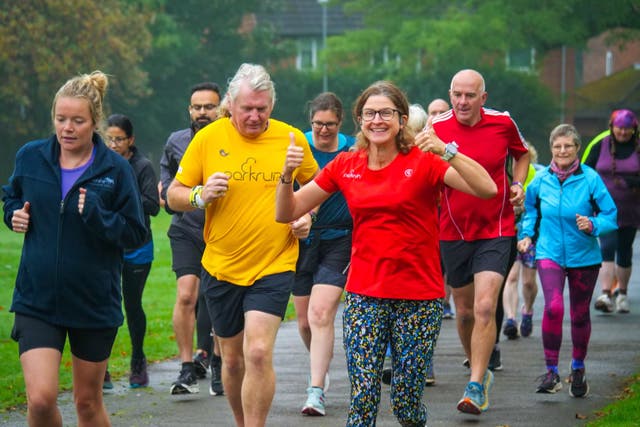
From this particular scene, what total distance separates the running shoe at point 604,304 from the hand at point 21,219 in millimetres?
9564

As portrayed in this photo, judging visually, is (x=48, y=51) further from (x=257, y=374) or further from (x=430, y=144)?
(x=430, y=144)

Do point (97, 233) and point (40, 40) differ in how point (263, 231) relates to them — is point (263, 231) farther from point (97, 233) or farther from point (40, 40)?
point (40, 40)

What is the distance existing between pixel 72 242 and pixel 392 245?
159 centimetres

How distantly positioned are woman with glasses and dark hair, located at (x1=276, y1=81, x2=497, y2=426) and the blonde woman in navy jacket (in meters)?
0.90

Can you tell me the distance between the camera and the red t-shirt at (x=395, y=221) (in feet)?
20.8

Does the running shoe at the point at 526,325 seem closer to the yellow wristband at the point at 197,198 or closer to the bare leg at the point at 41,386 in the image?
the yellow wristband at the point at 197,198

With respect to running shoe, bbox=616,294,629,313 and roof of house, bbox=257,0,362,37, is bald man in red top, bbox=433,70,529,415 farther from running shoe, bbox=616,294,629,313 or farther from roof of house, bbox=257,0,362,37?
roof of house, bbox=257,0,362,37

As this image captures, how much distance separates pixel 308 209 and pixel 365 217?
0.32 m

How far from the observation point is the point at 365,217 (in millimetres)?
6406

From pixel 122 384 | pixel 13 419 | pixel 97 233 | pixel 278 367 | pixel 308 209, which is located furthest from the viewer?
pixel 278 367

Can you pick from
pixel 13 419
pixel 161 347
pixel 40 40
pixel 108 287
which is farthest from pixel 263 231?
pixel 40 40

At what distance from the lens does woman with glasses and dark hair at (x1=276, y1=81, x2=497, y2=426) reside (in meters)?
6.32

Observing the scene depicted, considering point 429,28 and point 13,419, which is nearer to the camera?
point 13,419

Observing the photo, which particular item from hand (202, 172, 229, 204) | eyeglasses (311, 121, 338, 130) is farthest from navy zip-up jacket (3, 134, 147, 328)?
eyeglasses (311, 121, 338, 130)
